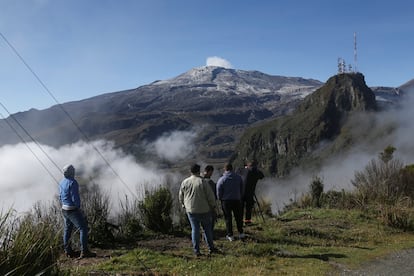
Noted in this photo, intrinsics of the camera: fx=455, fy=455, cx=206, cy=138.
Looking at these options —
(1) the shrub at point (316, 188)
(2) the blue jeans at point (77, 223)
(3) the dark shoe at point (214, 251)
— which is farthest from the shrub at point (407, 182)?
(2) the blue jeans at point (77, 223)

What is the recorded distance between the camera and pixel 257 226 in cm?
1241

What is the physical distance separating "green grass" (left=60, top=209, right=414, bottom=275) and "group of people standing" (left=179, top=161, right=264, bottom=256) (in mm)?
436

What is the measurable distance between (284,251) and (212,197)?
6.15ft

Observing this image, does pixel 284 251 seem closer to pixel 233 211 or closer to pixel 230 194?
pixel 233 211

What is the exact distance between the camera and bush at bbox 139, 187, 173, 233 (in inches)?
460

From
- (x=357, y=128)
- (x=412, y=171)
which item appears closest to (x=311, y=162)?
(x=357, y=128)

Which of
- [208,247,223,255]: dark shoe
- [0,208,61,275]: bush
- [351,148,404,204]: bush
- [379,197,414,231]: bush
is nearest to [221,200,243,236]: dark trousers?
[208,247,223,255]: dark shoe

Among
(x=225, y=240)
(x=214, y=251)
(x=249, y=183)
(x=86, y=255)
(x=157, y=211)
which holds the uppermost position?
(x=249, y=183)

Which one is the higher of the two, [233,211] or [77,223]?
[77,223]

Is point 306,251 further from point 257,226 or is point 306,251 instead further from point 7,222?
point 7,222

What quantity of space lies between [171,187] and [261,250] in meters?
4.86

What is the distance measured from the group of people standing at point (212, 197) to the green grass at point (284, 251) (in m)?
0.44

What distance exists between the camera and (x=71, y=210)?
8.70m

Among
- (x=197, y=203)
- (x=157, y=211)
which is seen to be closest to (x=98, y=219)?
(x=157, y=211)
